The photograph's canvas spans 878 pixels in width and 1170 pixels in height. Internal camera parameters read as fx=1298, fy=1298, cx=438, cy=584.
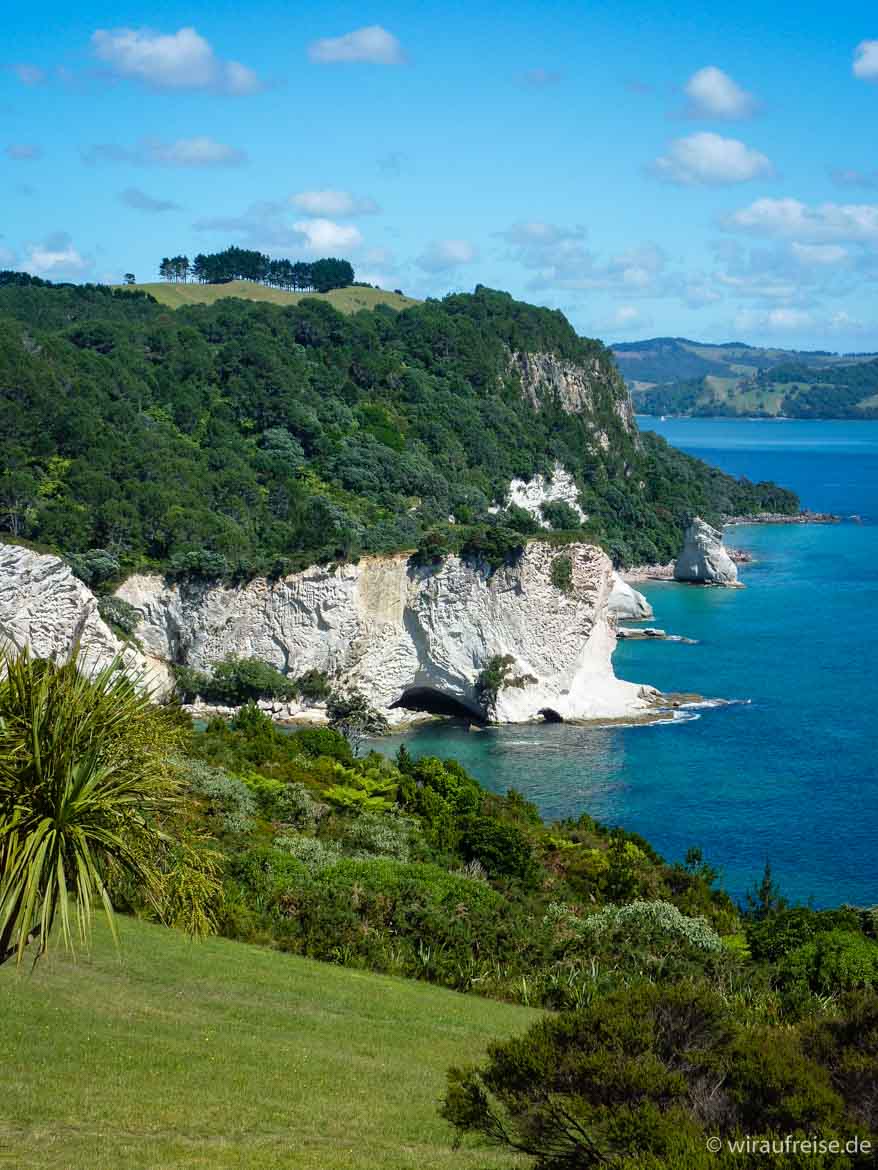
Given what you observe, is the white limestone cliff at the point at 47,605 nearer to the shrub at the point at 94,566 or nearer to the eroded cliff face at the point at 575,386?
the shrub at the point at 94,566

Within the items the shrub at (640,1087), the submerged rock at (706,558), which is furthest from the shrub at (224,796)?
the submerged rock at (706,558)

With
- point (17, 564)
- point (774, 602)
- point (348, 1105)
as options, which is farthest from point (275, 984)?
point (774, 602)

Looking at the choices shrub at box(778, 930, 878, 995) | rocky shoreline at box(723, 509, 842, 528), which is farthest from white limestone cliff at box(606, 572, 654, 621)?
shrub at box(778, 930, 878, 995)

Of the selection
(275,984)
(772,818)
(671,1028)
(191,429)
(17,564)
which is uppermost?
(191,429)

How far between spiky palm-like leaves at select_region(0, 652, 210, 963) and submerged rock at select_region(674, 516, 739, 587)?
75950 millimetres

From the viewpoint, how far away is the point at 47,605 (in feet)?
147

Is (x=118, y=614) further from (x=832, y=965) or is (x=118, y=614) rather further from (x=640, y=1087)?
(x=640, y=1087)

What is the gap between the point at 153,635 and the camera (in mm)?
51438

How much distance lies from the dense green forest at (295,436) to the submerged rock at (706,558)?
14.8 ft

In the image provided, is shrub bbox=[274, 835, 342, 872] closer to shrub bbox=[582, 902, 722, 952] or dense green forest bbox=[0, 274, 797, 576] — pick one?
shrub bbox=[582, 902, 722, 952]

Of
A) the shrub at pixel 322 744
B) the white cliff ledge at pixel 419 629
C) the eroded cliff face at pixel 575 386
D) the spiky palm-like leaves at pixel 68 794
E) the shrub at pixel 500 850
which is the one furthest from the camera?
the eroded cliff face at pixel 575 386

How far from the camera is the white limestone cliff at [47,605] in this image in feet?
144

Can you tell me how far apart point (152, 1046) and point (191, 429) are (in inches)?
2200

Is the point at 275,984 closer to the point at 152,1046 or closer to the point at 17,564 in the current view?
the point at 152,1046
